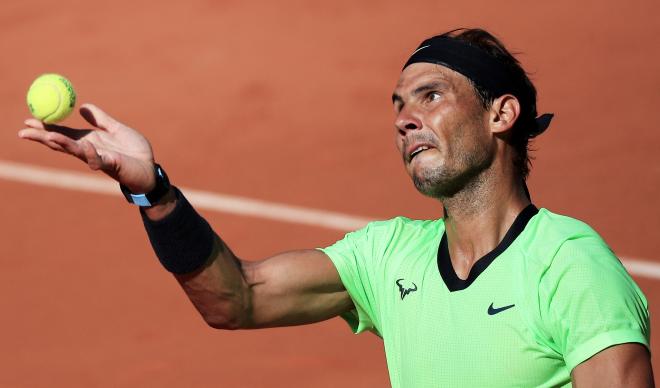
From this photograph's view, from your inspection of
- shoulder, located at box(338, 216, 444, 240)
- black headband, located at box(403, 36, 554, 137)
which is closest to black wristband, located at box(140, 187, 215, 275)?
shoulder, located at box(338, 216, 444, 240)

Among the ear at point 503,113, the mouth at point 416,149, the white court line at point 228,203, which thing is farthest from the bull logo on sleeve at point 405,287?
the white court line at point 228,203

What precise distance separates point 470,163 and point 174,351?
429 cm

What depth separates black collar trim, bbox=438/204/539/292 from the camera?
5.25 m

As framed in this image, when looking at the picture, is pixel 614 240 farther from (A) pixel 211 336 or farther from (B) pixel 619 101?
(A) pixel 211 336

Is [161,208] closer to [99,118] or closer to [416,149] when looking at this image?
[99,118]

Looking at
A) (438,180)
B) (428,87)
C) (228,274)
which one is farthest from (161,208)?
(428,87)

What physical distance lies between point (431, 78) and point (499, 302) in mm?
1071

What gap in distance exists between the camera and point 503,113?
562 centimetres

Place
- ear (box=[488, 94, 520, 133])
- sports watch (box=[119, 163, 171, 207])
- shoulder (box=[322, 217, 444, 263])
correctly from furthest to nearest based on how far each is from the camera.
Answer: shoulder (box=[322, 217, 444, 263])
ear (box=[488, 94, 520, 133])
sports watch (box=[119, 163, 171, 207])

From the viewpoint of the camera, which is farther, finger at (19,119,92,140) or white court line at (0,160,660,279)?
white court line at (0,160,660,279)

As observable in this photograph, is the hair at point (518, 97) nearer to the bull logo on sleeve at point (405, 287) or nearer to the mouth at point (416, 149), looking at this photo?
the mouth at point (416, 149)

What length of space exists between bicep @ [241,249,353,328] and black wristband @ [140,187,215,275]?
1.02ft

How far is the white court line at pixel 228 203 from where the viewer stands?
10344mm

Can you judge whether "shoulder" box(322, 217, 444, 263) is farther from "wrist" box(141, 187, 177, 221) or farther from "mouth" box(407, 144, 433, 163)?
"wrist" box(141, 187, 177, 221)
